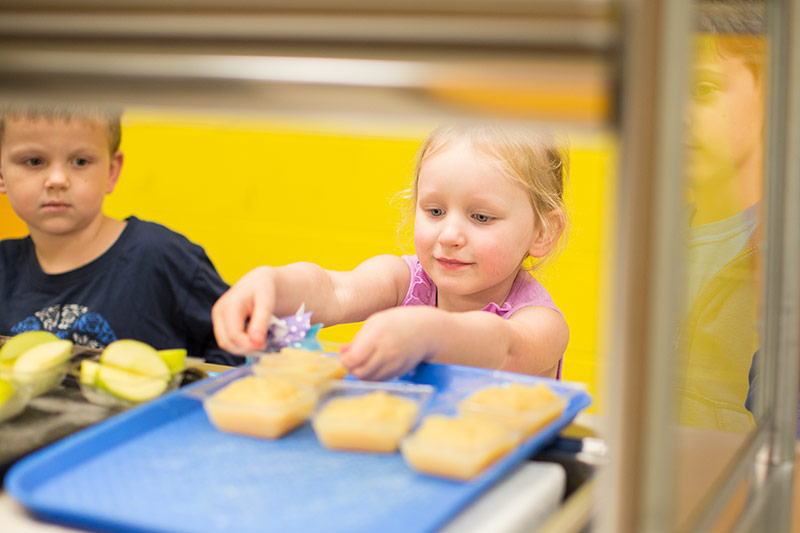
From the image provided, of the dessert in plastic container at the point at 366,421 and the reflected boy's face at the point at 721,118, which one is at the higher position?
the reflected boy's face at the point at 721,118

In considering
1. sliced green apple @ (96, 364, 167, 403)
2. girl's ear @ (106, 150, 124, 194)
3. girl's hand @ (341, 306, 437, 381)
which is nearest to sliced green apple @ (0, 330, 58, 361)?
sliced green apple @ (96, 364, 167, 403)

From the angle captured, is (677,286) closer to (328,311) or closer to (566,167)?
(328,311)

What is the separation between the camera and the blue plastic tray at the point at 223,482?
23.8 inches

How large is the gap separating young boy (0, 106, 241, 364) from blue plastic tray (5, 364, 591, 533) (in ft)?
3.34

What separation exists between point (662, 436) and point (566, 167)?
4.67 feet

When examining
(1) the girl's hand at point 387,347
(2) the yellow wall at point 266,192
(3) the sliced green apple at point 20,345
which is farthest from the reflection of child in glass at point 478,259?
(2) the yellow wall at point 266,192

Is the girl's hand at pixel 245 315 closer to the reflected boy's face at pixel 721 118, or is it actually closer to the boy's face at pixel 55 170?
the reflected boy's face at pixel 721 118

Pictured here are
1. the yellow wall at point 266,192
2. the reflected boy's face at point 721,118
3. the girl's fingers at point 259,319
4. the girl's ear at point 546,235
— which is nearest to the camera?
the reflected boy's face at point 721,118

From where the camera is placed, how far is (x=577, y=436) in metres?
0.81

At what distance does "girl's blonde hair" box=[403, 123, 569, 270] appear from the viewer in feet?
4.87

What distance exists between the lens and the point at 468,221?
57.9 inches

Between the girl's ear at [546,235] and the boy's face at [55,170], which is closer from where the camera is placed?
the girl's ear at [546,235]

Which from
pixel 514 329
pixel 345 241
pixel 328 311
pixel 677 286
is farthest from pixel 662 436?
pixel 345 241

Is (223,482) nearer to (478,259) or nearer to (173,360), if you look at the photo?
(173,360)
